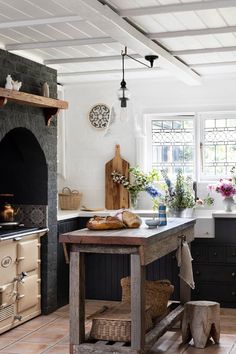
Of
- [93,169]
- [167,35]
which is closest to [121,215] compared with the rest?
[167,35]

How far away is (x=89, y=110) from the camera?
8.39 metres

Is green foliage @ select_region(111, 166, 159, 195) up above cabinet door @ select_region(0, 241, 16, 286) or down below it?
above

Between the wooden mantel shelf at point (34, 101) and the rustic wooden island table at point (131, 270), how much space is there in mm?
1524

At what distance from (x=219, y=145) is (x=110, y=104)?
59.8 inches

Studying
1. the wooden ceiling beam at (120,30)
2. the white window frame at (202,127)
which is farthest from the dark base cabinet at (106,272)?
the wooden ceiling beam at (120,30)

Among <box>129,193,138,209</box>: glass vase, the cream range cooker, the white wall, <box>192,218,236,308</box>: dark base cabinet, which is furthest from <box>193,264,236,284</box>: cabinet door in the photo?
the cream range cooker

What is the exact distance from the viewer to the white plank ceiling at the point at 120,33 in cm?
465

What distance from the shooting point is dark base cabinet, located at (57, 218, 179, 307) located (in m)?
7.36

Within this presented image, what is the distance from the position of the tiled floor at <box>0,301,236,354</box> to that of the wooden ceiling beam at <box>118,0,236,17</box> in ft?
9.43

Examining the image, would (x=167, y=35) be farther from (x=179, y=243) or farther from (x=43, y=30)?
(x=179, y=243)

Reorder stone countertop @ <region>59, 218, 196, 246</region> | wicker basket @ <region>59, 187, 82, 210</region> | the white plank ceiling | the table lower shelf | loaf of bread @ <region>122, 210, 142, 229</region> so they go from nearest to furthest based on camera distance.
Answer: the white plank ceiling < stone countertop @ <region>59, 218, 196, 246</region> < the table lower shelf < loaf of bread @ <region>122, 210, 142, 229</region> < wicker basket @ <region>59, 187, 82, 210</region>

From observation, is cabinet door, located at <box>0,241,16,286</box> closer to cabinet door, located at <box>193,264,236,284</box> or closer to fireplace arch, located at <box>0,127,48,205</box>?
fireplace arch, located at <box>0,127,48,205</box>

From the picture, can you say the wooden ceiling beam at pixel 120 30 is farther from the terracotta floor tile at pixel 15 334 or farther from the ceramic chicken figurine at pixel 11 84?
the terracotta floor tile at pixel 15 334

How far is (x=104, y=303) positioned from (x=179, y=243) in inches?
80.3
